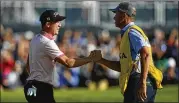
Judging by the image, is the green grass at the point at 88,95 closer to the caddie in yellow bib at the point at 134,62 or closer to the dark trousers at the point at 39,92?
the caddie in yellow bib at the point at 134,62

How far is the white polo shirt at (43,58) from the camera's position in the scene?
29.6 ft

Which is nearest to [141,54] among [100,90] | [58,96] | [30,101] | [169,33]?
[30,101]

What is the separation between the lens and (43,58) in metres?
9.11

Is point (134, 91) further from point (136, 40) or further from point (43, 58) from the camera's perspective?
point (43, 58)

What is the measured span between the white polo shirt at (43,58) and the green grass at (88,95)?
8100 millimetres

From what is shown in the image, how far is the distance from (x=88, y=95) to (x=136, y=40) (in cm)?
1058

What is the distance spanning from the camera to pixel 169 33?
23969 mm

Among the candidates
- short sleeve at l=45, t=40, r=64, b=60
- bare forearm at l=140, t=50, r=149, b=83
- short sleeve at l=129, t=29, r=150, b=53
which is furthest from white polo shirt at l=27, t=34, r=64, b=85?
bare forearm at l=140, t=50, r=149, b=83

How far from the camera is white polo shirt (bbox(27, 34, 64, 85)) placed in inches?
356

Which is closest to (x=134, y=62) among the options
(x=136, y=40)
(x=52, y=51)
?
(x=136, y=40)

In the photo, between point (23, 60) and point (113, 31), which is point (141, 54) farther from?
point (113, 31)

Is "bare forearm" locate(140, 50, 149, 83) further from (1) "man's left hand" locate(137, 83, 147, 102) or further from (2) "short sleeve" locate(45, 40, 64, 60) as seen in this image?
(2) "short sleeve" locate(45, 40, 64, 60)

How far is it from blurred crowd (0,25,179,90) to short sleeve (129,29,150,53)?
12631mm

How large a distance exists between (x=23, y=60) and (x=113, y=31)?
4.22 meters
